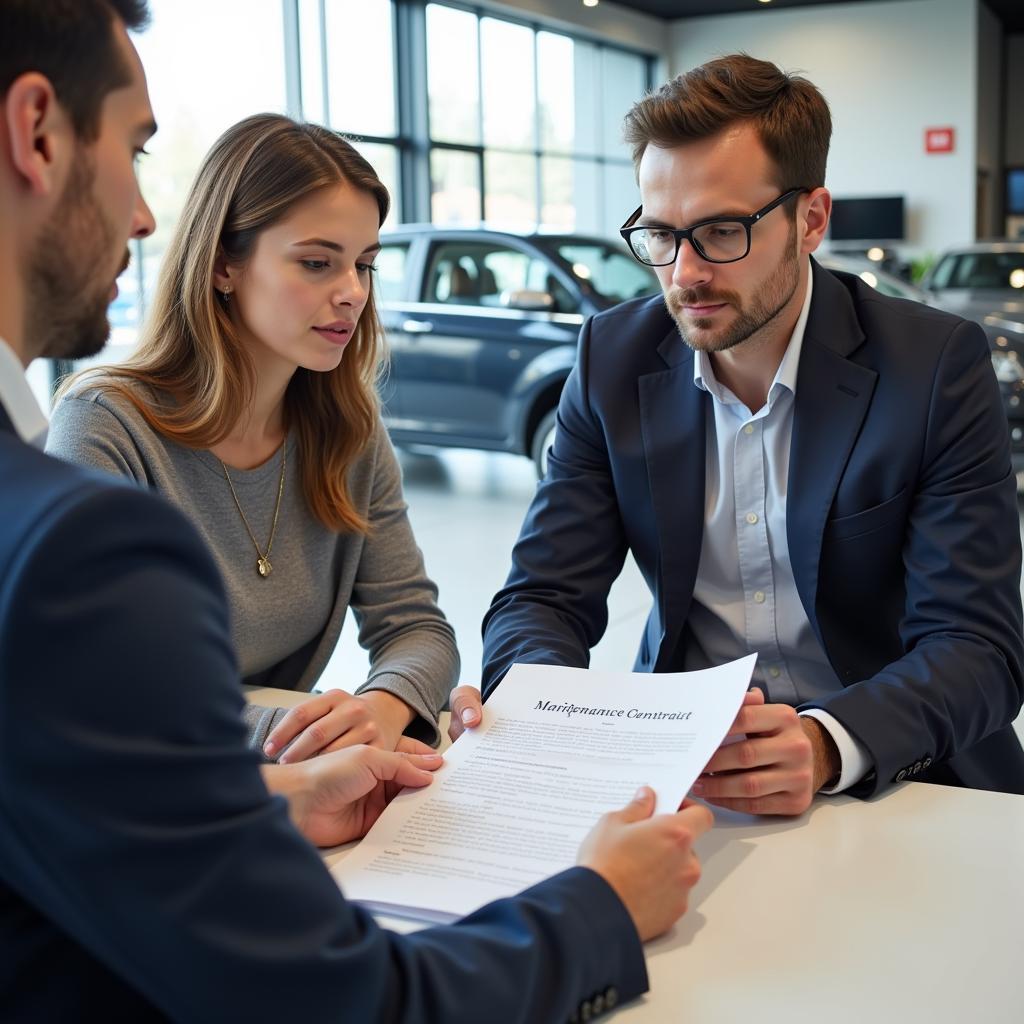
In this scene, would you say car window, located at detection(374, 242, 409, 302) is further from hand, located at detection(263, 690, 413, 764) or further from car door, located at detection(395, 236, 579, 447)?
hand, located at detection(263, 690, 413, 764)

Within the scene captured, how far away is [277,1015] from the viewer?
695mm

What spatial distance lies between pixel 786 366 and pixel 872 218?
12.9 metres

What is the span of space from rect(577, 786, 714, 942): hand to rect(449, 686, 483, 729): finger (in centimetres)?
33

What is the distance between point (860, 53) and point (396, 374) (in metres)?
9.63

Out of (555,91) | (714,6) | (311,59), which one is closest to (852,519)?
(311,59)

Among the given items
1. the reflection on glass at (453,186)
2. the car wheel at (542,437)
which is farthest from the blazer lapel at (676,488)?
the reflection on glass at (453,186)

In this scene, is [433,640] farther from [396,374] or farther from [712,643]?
[396,374]

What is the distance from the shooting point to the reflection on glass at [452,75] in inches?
432

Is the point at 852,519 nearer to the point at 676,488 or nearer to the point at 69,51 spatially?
the point at 676,488

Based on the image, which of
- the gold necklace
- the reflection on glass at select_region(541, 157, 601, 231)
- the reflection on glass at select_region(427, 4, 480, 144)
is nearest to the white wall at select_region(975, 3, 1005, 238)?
the reflection on glass at select_region(541, 157, 601, 231)

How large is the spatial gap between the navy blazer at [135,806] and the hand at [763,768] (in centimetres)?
57

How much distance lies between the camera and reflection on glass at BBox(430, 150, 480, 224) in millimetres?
11289

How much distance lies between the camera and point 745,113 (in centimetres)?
178

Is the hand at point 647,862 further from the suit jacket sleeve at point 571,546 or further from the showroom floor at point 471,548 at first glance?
the showroom floor at point 471,548
